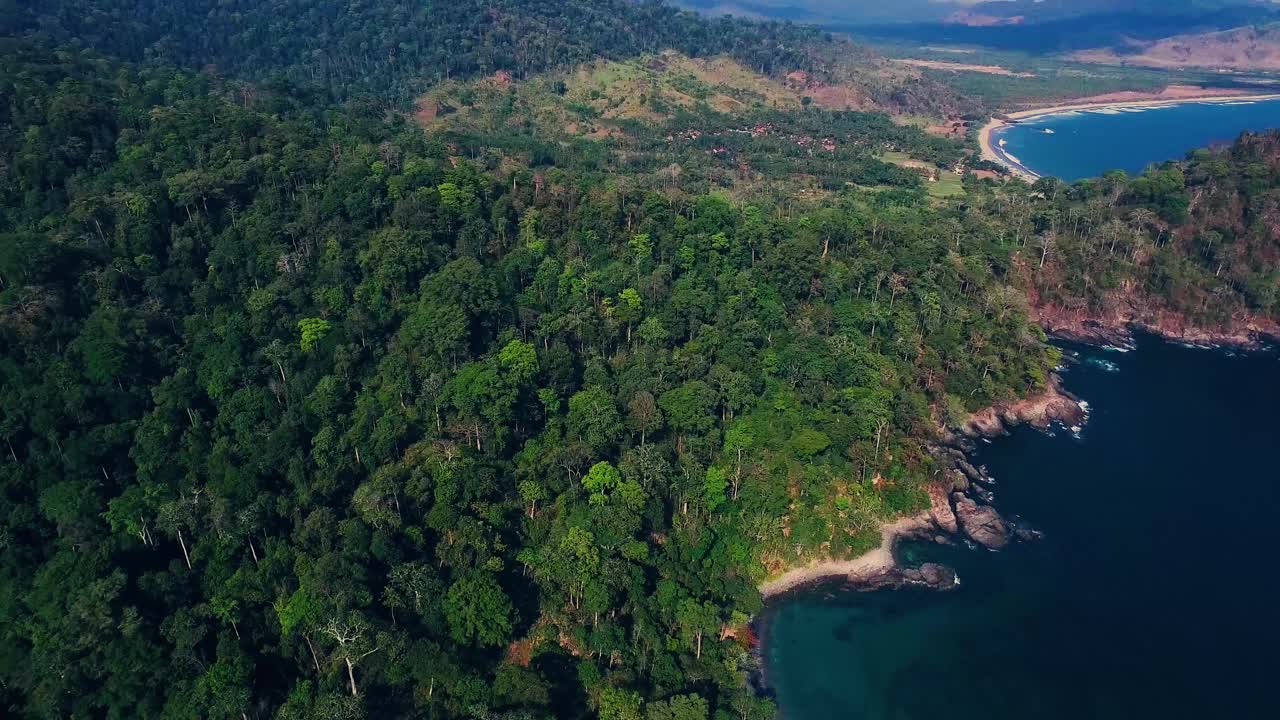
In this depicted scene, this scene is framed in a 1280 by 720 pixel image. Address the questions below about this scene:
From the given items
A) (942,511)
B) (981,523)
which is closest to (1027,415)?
(981,523)

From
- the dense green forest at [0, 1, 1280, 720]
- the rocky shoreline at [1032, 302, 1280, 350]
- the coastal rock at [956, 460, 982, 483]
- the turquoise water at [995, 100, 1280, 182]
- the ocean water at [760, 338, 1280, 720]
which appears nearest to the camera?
the dense green forest at [0, 1, 1280, 720]

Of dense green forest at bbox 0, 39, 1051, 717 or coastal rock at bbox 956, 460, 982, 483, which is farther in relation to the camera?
coastal rock at bbox 956, 460, 982, 483

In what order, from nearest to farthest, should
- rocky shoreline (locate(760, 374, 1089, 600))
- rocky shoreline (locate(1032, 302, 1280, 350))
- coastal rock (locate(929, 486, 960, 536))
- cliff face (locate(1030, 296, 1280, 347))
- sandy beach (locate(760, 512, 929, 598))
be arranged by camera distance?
sandy beach (locate(760, 512, 929, 598)), rocky shoreline (locate(760, 374, 1089, 600)), coastal rock (locate(929, 486, 960, 536)), rocky shoreline (locate(1032, 302, 1280, 350)), cliff face (locate(1030, 296, 1280, 347))

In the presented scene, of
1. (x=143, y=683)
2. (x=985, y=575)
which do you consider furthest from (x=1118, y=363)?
(x=143, y=683)

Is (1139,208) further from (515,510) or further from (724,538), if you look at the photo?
(515,510)

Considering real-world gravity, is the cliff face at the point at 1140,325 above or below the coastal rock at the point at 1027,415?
above

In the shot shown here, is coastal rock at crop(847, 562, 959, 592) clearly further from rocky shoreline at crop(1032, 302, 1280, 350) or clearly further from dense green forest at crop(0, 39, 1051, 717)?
rocky shoreline at crop(1032, 302, 1280, 350)

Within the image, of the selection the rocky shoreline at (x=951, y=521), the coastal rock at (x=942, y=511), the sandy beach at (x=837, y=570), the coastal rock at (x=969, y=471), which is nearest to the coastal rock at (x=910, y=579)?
the rocky shoreline at (x=951, y=521)

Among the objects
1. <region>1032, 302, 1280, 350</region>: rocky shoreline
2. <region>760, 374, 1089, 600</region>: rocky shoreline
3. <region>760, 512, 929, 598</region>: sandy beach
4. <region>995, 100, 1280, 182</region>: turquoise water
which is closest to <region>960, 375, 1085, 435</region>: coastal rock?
<region>760, 374, 1089, 600</region>: rocky shoreline

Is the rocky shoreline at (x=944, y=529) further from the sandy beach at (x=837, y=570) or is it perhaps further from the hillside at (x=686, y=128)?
the hillside at (x=686, y=128)
